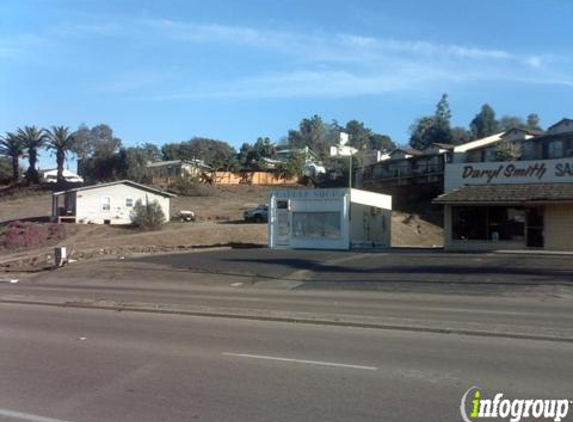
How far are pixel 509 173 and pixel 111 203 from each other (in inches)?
1604

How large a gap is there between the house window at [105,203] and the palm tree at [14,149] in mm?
34881

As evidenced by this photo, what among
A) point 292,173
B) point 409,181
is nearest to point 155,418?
point 409,181

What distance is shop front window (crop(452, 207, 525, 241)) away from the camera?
35.7 m

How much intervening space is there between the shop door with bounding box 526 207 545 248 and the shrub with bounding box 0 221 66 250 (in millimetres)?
35921

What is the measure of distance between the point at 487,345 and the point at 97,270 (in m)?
24.9

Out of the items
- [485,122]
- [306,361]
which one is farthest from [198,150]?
[306,361]

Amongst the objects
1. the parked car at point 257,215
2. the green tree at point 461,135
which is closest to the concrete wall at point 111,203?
the parked car at point 257,215

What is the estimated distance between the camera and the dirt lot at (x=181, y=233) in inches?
1801

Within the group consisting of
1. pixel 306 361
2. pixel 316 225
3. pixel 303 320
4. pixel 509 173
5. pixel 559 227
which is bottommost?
pixel 303 320

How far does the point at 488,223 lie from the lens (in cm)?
3650

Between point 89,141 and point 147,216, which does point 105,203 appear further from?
point 89,141

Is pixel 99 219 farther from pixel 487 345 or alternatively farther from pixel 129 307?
pixel 487 345

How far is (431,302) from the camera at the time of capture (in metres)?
→ 19.6

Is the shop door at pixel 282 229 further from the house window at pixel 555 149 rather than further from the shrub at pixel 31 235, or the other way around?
the house window at pixel 555 149
